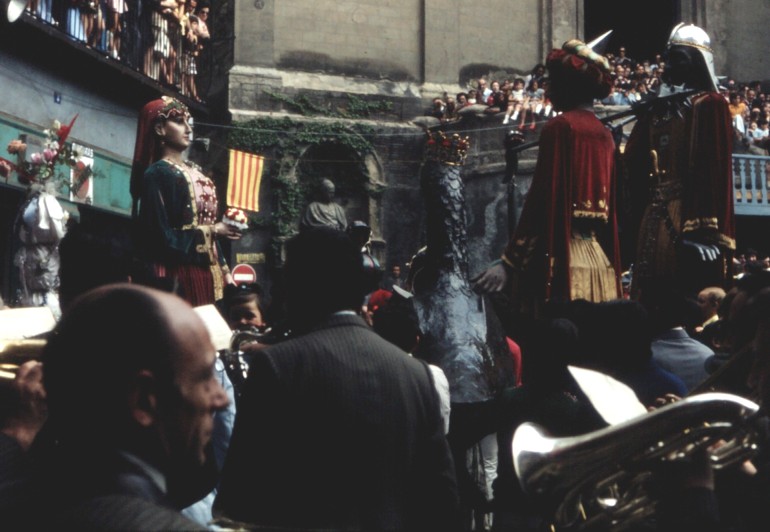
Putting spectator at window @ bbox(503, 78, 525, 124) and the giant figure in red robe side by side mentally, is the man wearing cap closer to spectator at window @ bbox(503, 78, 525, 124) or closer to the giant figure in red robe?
the giant figure in red robe

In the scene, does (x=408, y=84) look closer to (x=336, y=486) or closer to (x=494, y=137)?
(x=494, y=137)

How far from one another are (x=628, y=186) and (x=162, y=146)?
101 inches

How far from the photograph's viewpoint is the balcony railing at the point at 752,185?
84.7ft

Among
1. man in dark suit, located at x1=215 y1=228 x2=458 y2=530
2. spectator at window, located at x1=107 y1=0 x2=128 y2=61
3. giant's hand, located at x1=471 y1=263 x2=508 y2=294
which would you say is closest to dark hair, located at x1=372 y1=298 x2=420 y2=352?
giant's hand, located at x1=471 y1=263 x2=508 y2=294

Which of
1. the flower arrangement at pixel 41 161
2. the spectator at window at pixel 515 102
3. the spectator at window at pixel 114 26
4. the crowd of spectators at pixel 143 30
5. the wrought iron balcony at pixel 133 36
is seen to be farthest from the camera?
the spectator at window at pixel 515 102

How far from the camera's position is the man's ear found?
2.03 meters

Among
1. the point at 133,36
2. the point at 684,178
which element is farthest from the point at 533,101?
the point at 684,178

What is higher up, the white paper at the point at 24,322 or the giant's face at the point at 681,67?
the giant's face at the point at 681,67

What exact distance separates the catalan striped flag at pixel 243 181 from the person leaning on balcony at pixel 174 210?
59.8ft

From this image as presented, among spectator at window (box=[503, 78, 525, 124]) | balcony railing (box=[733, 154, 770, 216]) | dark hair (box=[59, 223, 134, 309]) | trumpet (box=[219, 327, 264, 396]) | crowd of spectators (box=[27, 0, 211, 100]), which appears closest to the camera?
dark hair (box=[59, 223, 134, 309])

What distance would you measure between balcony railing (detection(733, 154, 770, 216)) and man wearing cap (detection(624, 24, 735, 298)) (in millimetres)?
19950

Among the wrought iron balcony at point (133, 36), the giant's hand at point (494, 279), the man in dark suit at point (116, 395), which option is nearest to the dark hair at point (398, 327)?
the giant's hand at point (494, 279)

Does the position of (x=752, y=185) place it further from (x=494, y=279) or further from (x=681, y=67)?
(x=494, y=279)

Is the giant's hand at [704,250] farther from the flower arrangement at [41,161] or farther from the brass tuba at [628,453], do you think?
the flower arrangement at [41,161]
